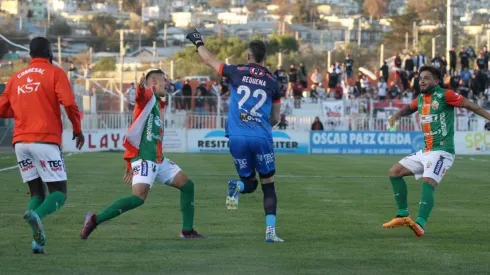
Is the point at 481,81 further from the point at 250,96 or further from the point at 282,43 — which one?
the point at 282,43

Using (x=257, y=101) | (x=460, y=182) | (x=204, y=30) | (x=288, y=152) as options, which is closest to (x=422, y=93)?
(x=257, y=101)

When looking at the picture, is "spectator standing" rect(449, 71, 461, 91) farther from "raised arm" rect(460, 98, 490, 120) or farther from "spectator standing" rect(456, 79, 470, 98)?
"raised arm" rect(460, 98, 490, 120)

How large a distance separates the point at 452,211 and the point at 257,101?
213 inches

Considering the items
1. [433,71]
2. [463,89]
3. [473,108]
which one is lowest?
[463,89]

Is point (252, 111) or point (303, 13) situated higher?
point (252, 111)

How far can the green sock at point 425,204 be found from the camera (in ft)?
43.0

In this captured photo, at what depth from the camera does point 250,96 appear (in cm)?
1211

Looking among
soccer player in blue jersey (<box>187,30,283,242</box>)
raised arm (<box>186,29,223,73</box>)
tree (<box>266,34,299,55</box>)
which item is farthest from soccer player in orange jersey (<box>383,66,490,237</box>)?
tree (<box>266,34,299,55</box>)

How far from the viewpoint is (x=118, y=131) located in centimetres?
4488

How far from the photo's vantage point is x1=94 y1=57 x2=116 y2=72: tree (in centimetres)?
10738

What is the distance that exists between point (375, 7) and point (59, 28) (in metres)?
71.2

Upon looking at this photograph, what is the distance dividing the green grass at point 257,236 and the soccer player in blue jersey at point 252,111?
0.76m

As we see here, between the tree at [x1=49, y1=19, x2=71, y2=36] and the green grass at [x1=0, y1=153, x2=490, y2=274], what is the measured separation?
105 meters

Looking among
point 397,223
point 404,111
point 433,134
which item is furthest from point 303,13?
point 397,223
